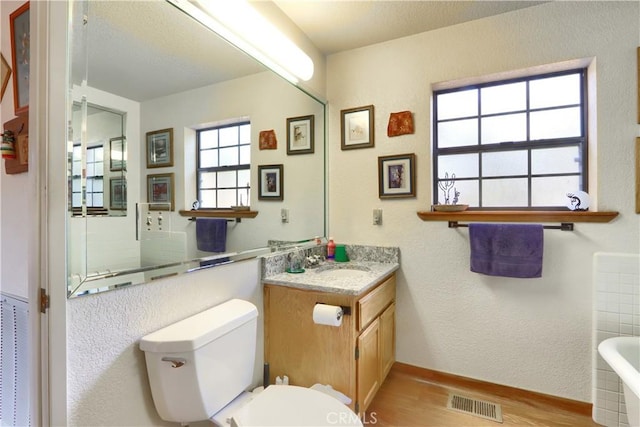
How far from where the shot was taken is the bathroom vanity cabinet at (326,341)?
1.45 meters

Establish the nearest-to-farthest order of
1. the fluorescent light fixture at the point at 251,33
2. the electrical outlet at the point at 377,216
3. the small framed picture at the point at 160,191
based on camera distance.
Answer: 1. the small framed picture at the point at 160,191
2. the fluorescent light fixture at the point at 251,33
3. the electrical outlet at the point at 377,216

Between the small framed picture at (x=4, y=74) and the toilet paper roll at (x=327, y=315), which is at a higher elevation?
the small framed picture at (x=4, y=74)

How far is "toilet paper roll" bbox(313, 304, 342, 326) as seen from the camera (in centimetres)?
140

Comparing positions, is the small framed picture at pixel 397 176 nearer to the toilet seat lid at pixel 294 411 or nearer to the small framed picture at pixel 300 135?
the small framed picture at pixel 300 135

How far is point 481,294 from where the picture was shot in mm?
1896

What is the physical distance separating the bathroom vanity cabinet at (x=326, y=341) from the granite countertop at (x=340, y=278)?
0.12 ft

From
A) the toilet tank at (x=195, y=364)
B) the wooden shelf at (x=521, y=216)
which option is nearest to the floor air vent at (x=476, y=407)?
the wooden shelf at (x=521, y=216)

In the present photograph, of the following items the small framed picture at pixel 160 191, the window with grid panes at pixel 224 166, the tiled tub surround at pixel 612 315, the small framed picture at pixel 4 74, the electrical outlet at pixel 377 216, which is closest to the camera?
the small framed picture at pixel 4 74

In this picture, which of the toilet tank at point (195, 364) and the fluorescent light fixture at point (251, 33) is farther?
the fluorescent light fixture at point (251, 33)

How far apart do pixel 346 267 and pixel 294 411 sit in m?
1.06

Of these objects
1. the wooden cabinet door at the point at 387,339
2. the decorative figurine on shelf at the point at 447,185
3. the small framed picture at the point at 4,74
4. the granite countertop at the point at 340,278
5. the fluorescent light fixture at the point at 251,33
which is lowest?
the wooden cabinet door at the point at 387,339

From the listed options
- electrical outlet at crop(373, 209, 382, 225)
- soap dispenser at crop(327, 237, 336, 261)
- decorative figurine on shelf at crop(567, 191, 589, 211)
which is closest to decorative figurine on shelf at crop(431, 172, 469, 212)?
electrical outlet at crop(373, 209, 382, 225)

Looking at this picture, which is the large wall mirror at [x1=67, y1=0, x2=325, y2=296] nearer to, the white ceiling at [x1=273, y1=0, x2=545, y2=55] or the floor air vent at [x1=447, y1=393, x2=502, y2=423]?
the white ceiling at [x1=273, y1=0, x2=545, y2=55]

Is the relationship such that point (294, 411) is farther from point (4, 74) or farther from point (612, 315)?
point (612, 315)
